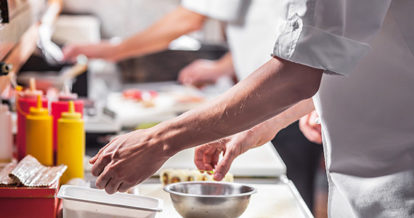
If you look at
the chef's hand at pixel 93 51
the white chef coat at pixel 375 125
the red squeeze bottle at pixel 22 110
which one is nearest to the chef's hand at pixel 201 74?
the chef's hand at pixel 93 51

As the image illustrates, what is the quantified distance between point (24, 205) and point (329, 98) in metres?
0.78

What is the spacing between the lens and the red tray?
161 centimetres

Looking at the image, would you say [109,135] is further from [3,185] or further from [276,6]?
[3,185]

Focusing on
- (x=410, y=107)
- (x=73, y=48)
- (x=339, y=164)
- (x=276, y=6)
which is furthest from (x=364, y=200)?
(x=73, y=48)

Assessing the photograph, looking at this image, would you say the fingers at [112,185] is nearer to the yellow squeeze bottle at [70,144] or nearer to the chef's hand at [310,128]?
the yellow squeeze bottle at [70,144]

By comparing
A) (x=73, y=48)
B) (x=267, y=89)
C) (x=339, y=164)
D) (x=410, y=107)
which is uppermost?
(x=267, y=89)

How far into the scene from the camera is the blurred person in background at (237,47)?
3.43 m

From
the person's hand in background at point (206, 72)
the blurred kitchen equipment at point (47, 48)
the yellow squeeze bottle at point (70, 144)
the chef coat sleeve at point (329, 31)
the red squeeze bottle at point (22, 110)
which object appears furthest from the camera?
the person's hand in background at point (206, 72)

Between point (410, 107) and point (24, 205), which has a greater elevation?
point (410, 107)

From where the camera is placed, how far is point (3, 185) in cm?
162

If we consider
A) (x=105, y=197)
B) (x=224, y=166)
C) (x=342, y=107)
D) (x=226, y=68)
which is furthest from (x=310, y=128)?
(x=226, y=68)

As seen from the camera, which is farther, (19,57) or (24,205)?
(19,57)

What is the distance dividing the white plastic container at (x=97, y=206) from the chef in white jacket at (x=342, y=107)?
0.43ft

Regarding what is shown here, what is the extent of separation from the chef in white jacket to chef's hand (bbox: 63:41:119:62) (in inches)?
111
